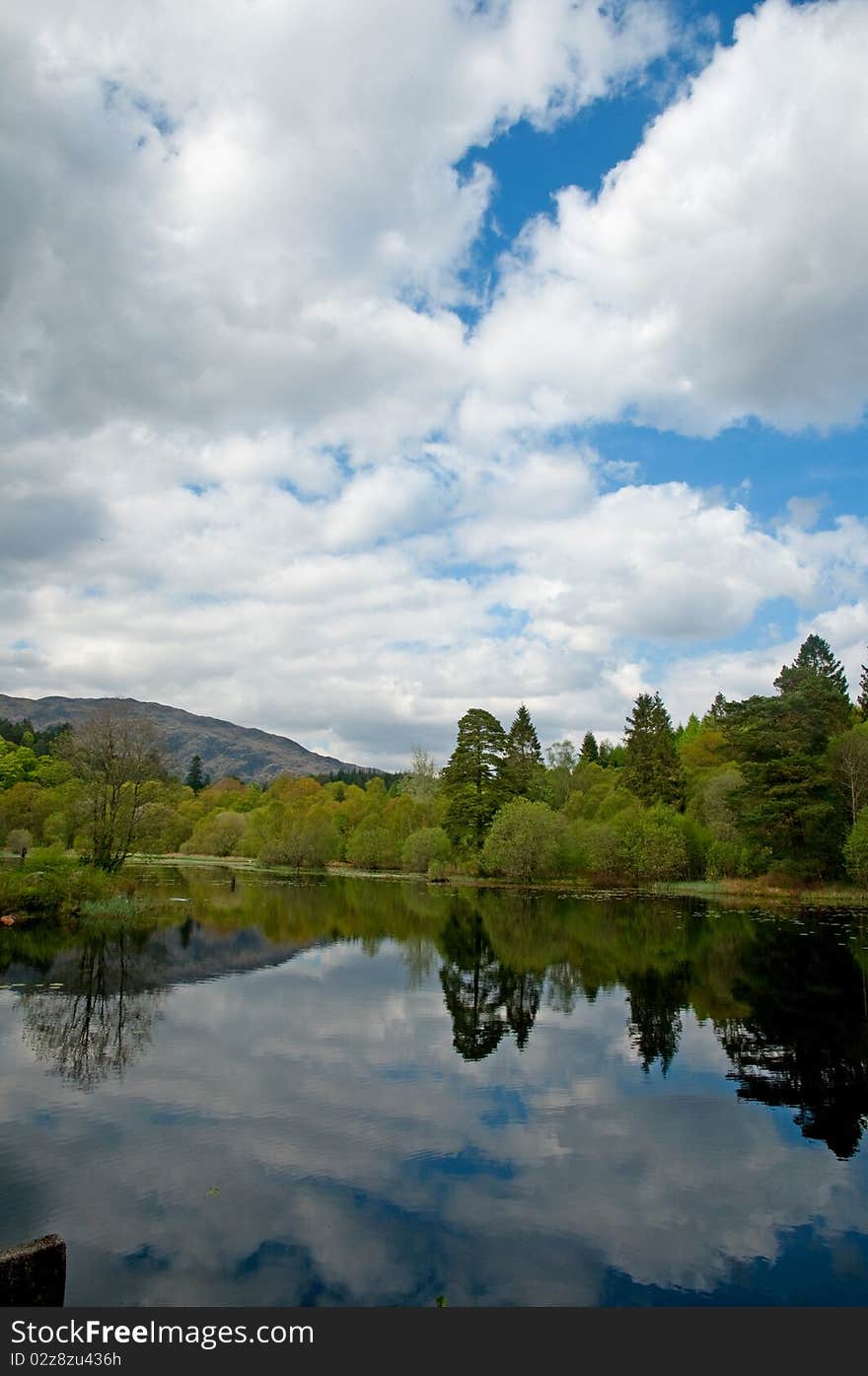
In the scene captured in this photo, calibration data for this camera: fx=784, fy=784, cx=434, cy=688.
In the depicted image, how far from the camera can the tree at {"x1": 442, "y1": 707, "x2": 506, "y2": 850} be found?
7431 cm

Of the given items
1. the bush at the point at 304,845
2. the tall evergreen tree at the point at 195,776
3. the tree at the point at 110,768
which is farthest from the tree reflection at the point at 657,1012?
the tall evergreen tree at the point at 195,776

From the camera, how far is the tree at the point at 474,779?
7431 cm

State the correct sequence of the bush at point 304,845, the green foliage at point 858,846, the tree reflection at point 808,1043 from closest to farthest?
1. the tree reflection at point 808,1043
2. the green foliage at point 858,846
3. the bush at point 304,845

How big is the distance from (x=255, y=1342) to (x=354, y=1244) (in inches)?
92.9

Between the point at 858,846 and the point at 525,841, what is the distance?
26.4m

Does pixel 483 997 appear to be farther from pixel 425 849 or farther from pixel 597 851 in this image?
pixel 425 849

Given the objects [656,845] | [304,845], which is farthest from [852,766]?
[304,845]

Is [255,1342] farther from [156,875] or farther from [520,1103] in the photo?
[156,875]

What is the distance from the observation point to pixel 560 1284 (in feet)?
25.8

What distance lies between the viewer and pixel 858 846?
163 feet

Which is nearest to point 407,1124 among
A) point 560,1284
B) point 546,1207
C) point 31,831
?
point 546,1207

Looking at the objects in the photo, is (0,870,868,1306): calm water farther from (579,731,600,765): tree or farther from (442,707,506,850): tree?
(579,731,600,765): tree

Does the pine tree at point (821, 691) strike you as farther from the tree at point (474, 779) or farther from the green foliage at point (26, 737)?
the green foliage at point (26, 737)

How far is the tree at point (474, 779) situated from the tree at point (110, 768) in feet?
113
